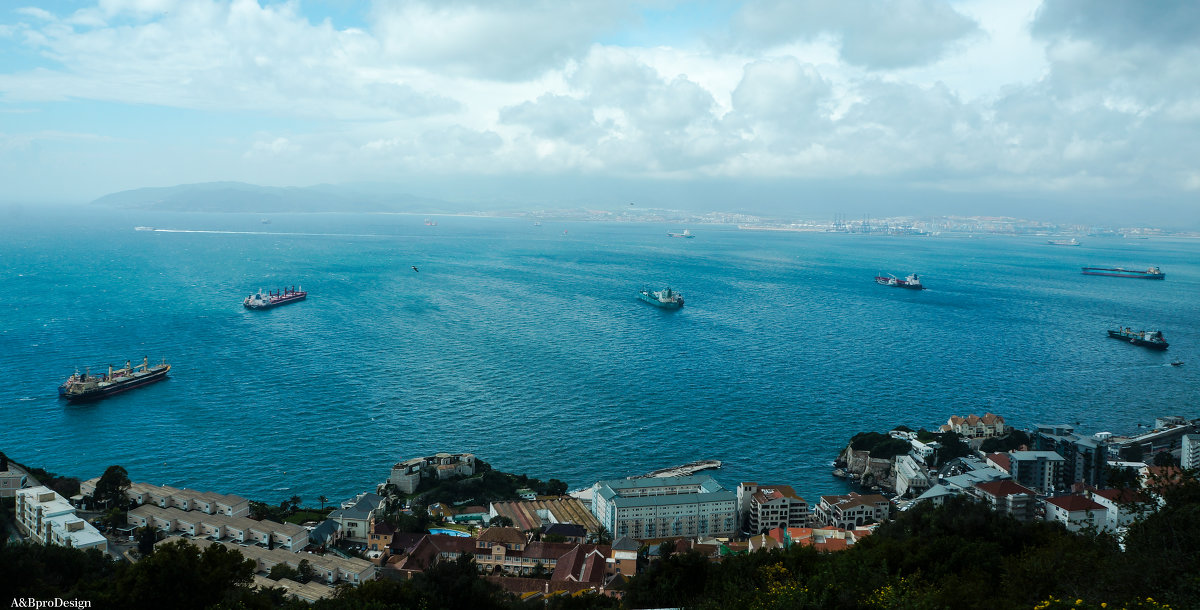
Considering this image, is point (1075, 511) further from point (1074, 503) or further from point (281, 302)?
point (281, 302)

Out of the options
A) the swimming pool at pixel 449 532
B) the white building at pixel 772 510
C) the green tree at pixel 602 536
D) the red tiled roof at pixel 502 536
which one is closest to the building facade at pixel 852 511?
the white building at pixel 772 510

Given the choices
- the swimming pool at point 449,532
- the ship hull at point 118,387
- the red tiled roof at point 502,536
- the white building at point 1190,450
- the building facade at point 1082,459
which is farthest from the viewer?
the ship hull at point 118,387

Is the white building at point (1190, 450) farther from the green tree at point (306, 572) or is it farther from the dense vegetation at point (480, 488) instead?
the green tree at point (306, 572)

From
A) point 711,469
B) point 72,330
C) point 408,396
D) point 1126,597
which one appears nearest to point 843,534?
point 711,469

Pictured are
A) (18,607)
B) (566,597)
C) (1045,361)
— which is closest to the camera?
(18,607)

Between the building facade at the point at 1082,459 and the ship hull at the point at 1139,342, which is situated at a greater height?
the ship hull at the point at 1139,342

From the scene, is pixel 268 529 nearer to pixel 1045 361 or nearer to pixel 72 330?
pixel 72 330

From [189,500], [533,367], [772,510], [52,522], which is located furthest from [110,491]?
[533,367]
